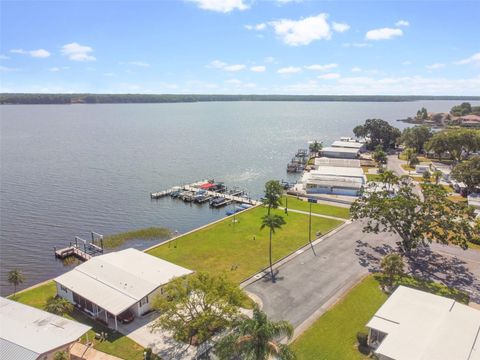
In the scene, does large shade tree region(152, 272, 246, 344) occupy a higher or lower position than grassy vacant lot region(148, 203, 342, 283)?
higher

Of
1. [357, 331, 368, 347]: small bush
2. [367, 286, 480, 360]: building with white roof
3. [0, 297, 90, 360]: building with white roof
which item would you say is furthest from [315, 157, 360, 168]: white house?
[0, 297, 90, 360]: building with white roof

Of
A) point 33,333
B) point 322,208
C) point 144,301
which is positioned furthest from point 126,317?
point 322,208

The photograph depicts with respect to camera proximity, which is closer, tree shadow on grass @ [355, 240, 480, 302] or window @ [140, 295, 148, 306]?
window @ [140, 295, 148, 306]

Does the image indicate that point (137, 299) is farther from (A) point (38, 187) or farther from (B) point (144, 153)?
(B) point (144, 153)

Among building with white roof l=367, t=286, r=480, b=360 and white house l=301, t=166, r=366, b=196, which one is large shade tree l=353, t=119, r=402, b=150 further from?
building with white roof l=367, t=286, r=480, b=360

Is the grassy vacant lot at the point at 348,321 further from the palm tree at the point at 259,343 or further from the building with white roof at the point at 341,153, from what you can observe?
the building with white roof at the point at 341,153

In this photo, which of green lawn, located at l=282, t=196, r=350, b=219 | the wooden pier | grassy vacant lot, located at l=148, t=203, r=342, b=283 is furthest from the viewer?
green lawn, located at l=282, t=196, r=350, b=219

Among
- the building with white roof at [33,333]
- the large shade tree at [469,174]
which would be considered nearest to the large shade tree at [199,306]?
the building with white roof at [33,333]
